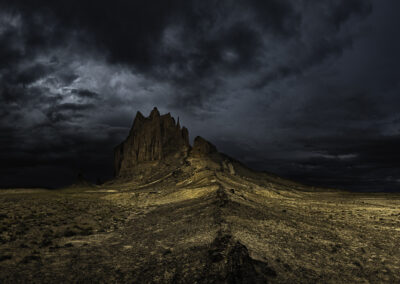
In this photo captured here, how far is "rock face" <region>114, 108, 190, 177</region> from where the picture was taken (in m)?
164

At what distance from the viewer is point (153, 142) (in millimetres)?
167375

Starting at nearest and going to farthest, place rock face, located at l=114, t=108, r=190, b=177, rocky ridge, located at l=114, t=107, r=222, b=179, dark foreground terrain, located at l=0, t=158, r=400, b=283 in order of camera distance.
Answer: dark foreground terrain, located at l=0, t=158, r=400, b=283
rocky ridge, located at l=114, t=107, r=222, b=179
rock face, located at l=114, t=108, r=190, b=177

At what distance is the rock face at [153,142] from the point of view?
163625 millimetres

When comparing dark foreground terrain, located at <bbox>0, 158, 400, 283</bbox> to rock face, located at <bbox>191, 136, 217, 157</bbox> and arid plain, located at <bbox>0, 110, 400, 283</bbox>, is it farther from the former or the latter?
rock face, located at <bbox>191, 136, 217, 157</bbox>

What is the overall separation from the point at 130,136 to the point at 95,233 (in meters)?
174

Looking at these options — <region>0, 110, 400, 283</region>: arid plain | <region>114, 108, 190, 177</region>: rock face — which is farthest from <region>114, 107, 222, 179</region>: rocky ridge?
<region>0, 110, 400, 283</region>: arid plain

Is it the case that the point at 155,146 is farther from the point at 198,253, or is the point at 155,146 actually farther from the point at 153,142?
the point at 198,253

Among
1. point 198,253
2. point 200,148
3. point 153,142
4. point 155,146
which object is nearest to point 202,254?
point 198,253

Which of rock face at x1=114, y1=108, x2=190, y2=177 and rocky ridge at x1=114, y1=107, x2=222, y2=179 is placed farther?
rock face at x1=114, y1=108, x2=190, y2=177

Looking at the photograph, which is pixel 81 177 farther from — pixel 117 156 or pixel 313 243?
pixel 313 243

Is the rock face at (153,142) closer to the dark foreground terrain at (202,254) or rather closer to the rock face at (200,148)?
the rock face at (200,148)

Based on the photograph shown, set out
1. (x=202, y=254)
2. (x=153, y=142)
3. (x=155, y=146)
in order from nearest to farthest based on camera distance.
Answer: (x=202, y=254) → (x=155, y=146) → (x=153, y=142)

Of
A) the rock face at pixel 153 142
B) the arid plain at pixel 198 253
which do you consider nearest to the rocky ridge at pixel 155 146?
the rock face at pixel 153 142

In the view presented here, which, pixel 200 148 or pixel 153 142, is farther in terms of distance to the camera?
pixel 153 142
